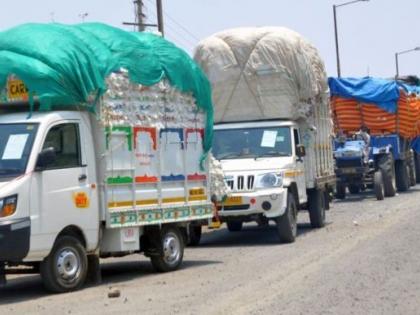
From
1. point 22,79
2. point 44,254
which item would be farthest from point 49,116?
point 44,254

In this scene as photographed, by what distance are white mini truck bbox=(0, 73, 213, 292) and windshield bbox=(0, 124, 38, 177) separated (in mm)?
12

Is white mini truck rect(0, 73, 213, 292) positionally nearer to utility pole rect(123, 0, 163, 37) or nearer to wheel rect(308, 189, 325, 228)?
wheel rect(308, 189, 325, 228)

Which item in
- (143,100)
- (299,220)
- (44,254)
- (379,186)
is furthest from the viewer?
(379,186)

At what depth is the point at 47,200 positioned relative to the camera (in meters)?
11.0

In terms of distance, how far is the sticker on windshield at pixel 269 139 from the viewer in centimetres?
1783

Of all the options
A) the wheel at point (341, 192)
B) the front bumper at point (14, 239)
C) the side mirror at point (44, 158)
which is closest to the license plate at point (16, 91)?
the side mirror at point (44, 158)

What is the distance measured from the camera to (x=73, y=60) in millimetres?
11617

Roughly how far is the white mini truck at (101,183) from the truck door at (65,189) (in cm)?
1

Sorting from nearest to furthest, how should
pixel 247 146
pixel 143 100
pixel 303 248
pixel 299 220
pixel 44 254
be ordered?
pixel 44 254, pixel 143 100, pixel 303 248, pixel 247 146, pixel 299 220

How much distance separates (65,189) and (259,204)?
19.4 feet

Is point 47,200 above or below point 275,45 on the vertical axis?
below

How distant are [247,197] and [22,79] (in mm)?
6358

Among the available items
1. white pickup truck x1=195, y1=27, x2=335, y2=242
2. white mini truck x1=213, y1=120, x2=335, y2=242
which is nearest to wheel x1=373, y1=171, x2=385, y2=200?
white mini truck x1=213, y1=120, x2=335, y2=242

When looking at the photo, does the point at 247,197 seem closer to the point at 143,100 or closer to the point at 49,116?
the point at 143,100
